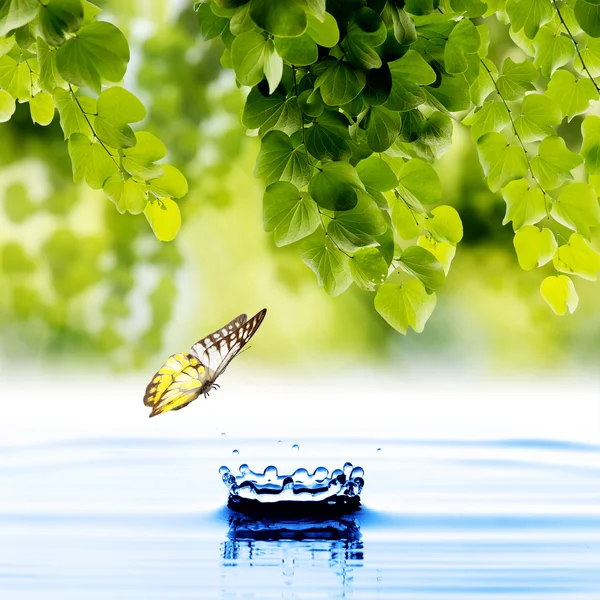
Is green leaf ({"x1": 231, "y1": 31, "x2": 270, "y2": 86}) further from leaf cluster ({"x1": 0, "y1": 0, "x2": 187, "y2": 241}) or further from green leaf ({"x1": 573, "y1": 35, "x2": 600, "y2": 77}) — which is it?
green leaf ({"x1": 573, "y1": 35, "x2": 600, "y2": 77})

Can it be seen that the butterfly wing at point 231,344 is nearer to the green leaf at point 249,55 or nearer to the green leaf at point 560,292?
the green leaf at point 560,292

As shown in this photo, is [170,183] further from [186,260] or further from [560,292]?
[186,260]

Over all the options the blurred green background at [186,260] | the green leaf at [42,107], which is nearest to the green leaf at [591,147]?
the green leaf at [42,107]

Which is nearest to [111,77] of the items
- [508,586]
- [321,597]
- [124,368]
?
[321,597]

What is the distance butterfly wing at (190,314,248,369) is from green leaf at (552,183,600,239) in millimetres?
810

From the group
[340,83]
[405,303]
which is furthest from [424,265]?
[340,83]

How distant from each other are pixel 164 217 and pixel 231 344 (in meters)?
0.80

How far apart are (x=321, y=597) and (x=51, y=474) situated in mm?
1442

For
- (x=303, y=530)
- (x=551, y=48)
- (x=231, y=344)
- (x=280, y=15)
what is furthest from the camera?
(x=303, y=530)

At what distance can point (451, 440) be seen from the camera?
3.03 meters

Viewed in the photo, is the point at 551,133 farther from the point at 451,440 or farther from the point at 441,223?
the point at 451,440

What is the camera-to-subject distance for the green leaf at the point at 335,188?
45cm

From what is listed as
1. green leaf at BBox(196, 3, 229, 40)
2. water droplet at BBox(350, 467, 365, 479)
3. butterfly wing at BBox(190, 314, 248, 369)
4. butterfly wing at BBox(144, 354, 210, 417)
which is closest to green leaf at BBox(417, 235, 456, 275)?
green leaf at BBox(196, 3, 229, 40)

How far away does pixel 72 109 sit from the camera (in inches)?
21.3
